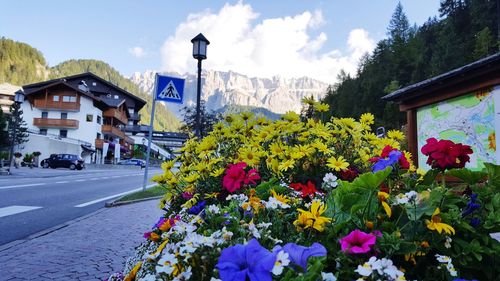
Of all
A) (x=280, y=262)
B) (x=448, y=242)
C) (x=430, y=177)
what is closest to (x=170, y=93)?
(x=430, y=177)

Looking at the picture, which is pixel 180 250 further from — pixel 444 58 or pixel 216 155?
pixel 444 58

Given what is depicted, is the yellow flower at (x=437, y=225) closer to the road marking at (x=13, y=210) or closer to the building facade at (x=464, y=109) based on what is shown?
the building facade at (x=464, y=109)

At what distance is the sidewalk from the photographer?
12.3 ft

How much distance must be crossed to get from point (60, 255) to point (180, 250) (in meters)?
4.05

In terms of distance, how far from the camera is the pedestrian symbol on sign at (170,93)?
8922 millimetres

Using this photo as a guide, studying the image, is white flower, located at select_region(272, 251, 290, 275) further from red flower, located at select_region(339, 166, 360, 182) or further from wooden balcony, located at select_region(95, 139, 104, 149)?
wooden balcony, located at select_region(95, 139, 104, 149)

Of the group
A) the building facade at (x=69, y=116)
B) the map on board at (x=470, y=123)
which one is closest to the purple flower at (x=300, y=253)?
the map on board at (x=470, y=123)

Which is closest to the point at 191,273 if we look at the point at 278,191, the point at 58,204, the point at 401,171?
the point at 278,191

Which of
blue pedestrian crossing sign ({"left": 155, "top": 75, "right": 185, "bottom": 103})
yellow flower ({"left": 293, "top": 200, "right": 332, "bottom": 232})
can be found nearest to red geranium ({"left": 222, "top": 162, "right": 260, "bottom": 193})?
yellow flower ({"left": 293, "top": 200, "right": 332, "bottom": 232})

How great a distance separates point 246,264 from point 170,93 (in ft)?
27.3

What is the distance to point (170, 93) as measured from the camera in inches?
354

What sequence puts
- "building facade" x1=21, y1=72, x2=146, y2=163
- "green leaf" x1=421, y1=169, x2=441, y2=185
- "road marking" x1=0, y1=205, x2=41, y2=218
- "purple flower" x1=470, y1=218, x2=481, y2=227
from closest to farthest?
1. "purple flower" x1=470, y1=218, x2=481, y2=227
2. "green leaf" x1=421, y1=169, x2=441, y2=185
3. "road marking" x1=0, y1=205, x2=41, y2=218
4. "building facade" x1=21, y1=72, x2=146, y2=163

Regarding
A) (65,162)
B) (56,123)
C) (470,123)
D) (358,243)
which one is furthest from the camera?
(56,123)

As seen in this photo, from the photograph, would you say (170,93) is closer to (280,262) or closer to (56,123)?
(280,262)
